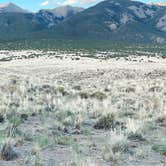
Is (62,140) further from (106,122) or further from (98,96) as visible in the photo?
(98,96)

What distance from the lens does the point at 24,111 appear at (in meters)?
14.8

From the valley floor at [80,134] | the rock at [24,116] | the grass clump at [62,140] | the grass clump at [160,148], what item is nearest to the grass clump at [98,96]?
the valley floor at [80,134]

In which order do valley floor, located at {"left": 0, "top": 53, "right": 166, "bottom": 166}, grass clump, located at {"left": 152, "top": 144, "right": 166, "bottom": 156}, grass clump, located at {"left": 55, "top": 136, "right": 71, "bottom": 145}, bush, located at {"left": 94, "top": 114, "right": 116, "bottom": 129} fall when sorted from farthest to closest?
bush, located at {"left": 94, "top": 114, "right": 116, "bottom": 129}
grass clump, located at {"left": 55, "top": 136, "right": 71, "bottom": 145}
grass clump, located at {"left": 152, "top": 144, "right": 166, "bottom": 156}
valley floor, located at {"left": 0, "top": 53, "right": 166, "bottom": 166}

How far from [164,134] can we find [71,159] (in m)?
3.74

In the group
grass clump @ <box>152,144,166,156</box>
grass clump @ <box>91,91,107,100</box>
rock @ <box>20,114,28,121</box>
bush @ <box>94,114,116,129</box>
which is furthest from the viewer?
grass clump @ <box>91,91,107,100</box>

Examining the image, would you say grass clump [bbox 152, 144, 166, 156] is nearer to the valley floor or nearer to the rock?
the valley floor

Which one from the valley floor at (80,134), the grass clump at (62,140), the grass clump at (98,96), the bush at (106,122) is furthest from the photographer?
the grass clump at (98,96)

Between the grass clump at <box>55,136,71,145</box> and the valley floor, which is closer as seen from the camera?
the valley floor

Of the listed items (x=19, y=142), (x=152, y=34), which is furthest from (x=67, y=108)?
(x=152, y=34)

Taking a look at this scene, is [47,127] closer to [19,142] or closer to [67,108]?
[19,142]

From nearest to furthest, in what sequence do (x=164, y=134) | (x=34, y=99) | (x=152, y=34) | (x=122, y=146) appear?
(x=122, y=146)
(x=164, y=134)
(x=34, y=99)
(x=152, y=34)

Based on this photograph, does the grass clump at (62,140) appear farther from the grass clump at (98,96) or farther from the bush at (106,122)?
the grass clump at (98,96)

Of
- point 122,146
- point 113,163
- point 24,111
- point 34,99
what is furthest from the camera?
point 34,99

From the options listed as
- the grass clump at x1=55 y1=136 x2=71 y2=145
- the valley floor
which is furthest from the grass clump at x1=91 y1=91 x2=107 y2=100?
the grass clump at x1=55 y1=136 x2=71 y2=145
